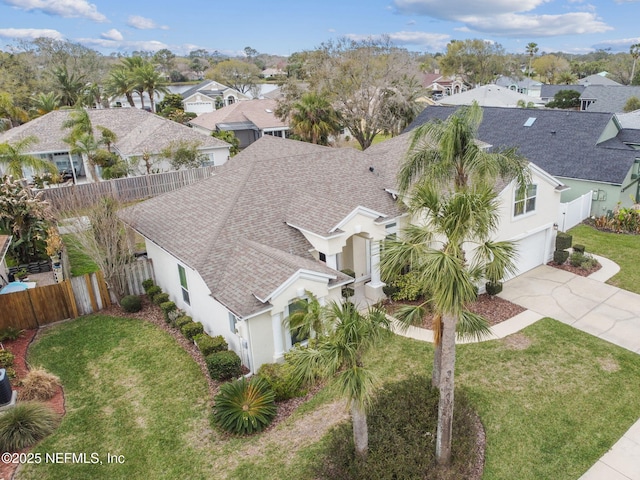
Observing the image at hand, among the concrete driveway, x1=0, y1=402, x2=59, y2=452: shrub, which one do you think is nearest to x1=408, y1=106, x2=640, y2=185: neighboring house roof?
the concrete driveway

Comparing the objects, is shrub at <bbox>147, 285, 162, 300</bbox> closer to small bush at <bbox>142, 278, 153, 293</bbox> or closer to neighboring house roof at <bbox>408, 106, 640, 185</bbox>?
small bush at <bbox>142, 278, 153, 293</bbox>

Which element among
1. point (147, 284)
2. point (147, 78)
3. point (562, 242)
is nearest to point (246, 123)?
point (147, 78)

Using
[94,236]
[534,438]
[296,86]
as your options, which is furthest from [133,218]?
[296,86]

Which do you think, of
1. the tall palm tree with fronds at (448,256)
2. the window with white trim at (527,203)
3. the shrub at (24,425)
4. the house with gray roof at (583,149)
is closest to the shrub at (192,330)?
the shrub at (24,425)

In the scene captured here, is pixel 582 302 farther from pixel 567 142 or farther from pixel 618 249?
pixel 567 142

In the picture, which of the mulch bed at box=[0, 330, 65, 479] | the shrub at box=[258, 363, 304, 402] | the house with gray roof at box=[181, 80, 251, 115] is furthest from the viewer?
the house with gray roof at box=[181, 80, 251, 115]
